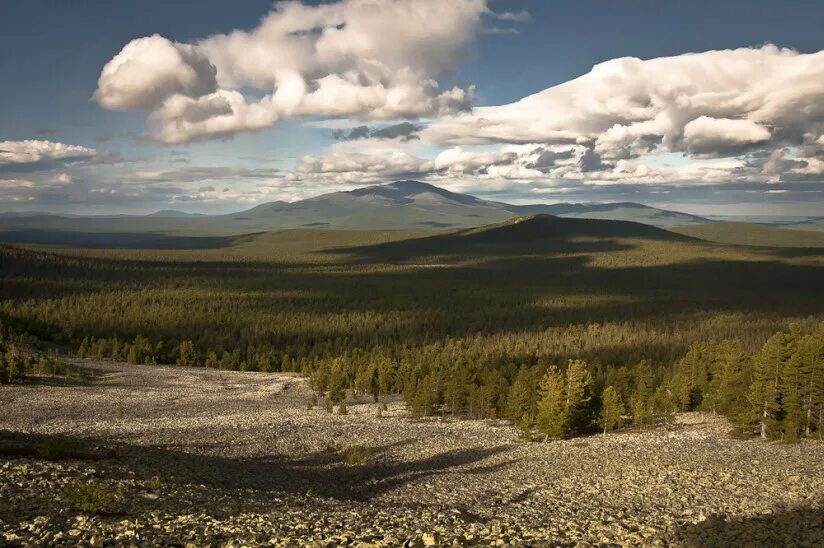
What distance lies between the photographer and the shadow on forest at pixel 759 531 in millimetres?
20078

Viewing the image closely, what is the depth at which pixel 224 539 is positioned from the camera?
18.4 m

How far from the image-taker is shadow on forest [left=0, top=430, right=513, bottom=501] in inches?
1126

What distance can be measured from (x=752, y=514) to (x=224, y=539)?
2352 centimetres

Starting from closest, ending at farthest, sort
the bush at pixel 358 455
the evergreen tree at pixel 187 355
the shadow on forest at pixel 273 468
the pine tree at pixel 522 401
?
1. the shadow on forest at pixel 273 468
2. the bush at pixel 358 455
3. the pine tree at pixel 522 401
4. the evergreen tree at pixel 187 355

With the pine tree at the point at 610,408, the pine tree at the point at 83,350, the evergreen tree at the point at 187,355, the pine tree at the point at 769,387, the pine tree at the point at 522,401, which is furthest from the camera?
the evergreen tree at the point at 187,355

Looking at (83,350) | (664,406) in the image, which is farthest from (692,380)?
(83,350)

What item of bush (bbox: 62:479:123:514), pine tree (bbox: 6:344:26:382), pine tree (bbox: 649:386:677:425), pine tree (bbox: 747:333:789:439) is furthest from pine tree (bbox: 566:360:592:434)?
pine tree (bbox: 6:344:26:382)

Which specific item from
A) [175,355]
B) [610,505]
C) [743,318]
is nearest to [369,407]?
[610,505]

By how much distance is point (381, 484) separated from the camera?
1452 inches

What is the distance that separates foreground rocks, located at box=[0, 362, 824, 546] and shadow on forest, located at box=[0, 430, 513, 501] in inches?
7.6

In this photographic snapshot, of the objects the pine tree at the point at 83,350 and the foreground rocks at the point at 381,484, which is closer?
the foreground rocks at the point at 381,484

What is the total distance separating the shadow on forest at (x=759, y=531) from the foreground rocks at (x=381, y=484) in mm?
103

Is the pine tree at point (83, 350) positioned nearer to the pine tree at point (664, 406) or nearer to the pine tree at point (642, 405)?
the pine tree at point (642, 405)

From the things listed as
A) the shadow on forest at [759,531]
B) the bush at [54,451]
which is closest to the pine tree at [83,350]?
the bush at [54,451]
